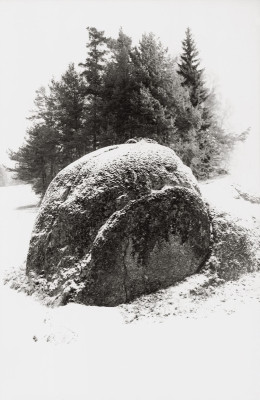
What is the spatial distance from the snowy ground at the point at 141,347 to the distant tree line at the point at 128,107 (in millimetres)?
10669

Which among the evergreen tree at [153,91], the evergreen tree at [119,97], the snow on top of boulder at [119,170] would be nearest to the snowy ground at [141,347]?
the snow on top of boulder at [119,170]

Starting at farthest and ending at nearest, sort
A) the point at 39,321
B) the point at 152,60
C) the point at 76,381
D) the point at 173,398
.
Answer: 1. the point at 152,60
2. the point at 39,321
3. the point at 76,381
4. the point at 173,398

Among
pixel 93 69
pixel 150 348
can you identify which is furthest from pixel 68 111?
pixel 150 348

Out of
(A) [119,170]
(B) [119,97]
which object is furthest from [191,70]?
Result: (A) [119,170]

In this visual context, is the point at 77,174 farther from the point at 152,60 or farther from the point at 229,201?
the point at 152,60

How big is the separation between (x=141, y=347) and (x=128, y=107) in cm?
1419

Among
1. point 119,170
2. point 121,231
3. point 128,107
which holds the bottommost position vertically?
point 121,231

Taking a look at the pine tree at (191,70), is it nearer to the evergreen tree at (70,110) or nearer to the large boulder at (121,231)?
the evergreen tree at (70,110)

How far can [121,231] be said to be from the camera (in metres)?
6.60

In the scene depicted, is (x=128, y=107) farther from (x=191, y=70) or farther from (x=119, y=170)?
(x=119, y=170)

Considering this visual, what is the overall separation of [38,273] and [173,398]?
4667 millimetres

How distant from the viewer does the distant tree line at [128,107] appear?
52.0ft

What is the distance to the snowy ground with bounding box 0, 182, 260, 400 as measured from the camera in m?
4.05

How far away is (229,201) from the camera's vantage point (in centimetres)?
913
